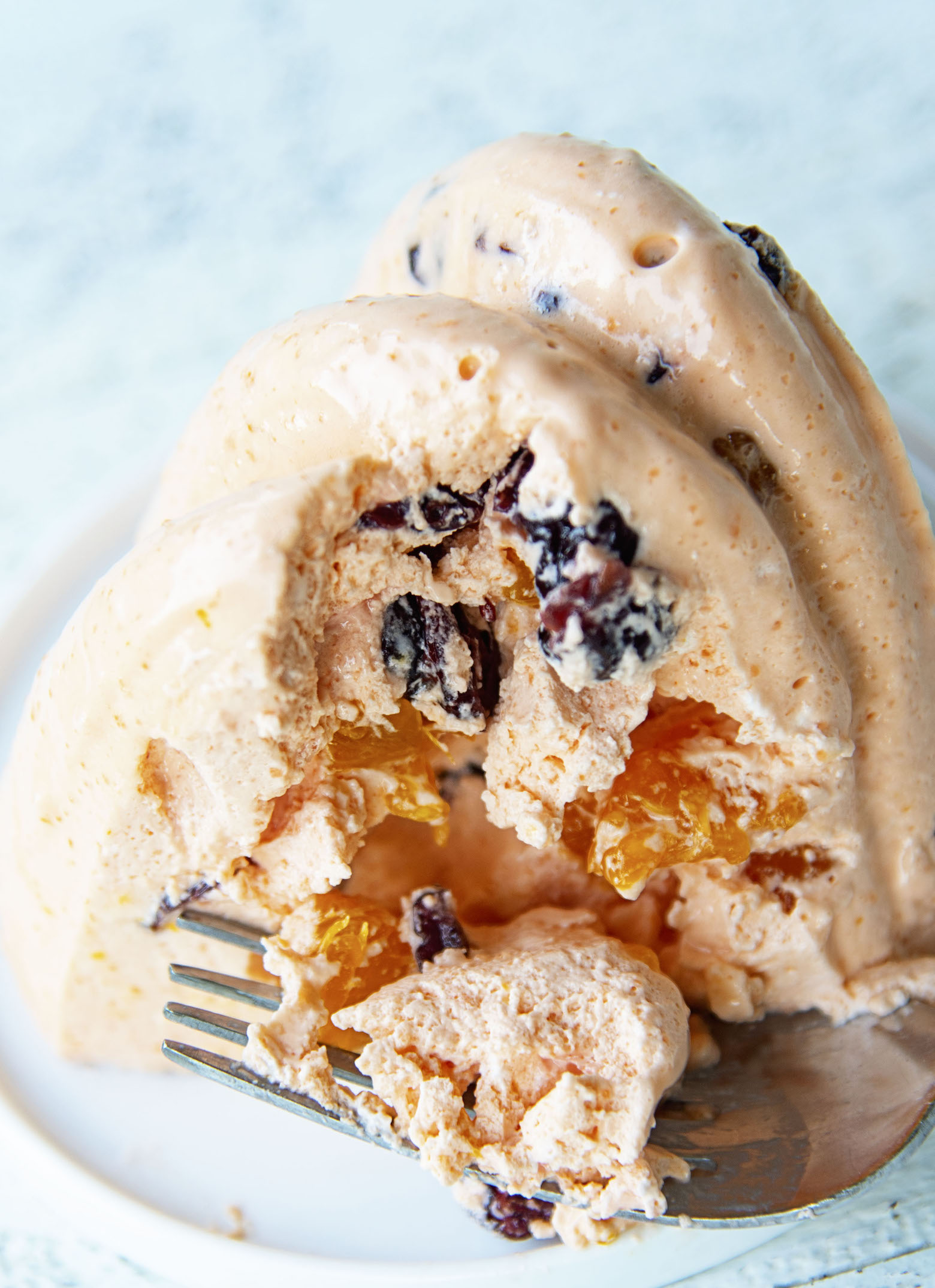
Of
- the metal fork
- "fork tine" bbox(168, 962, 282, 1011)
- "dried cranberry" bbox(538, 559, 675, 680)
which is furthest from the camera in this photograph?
"fork tine" bbox(168, 962, 282, 1011)

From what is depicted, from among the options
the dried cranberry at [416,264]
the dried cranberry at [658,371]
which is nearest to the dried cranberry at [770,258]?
the dried cranberry at [658,371]

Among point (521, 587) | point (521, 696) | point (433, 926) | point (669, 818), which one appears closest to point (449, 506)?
point (521, 587)

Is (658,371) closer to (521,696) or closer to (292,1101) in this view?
(521,696)

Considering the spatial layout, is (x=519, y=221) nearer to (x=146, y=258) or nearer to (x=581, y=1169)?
(x=581, y=1169)

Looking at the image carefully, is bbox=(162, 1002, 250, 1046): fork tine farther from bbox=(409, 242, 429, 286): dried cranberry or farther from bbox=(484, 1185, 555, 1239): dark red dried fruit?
bbox=(409, 242, 429, 286): dried cranberry

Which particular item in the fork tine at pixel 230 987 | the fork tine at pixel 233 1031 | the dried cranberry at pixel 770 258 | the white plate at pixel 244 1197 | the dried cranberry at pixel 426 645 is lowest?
the white plate at pixel 244 1197

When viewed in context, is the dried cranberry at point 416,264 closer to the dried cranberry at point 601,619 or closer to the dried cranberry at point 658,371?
the dried cranberry at point 658,371

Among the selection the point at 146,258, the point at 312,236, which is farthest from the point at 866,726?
the point at 146,258

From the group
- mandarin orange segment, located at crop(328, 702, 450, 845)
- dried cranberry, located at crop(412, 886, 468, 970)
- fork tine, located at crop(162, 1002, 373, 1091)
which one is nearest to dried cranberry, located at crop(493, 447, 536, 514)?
mandarin orange segment, located at crop(328, 702, 450, 845)
